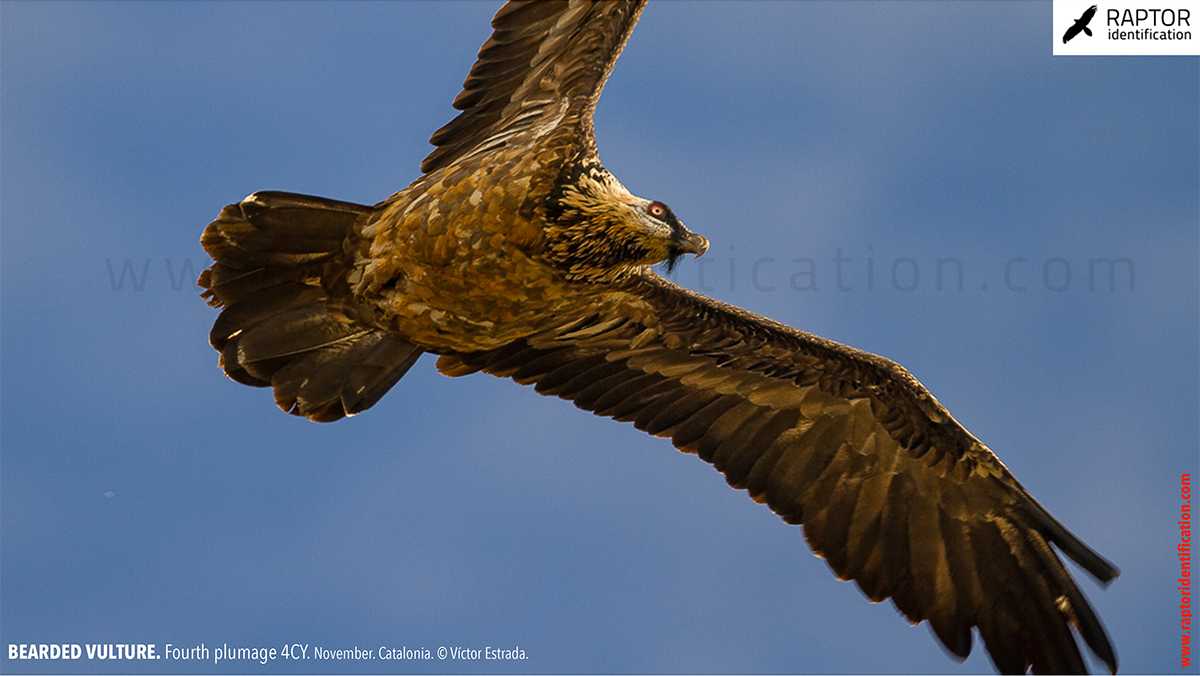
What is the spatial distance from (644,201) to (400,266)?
5.65ft

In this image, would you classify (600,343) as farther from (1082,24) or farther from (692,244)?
(1082,24)

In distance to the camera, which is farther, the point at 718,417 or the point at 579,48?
the point at 718,417

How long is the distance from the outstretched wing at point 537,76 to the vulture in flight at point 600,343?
1cm

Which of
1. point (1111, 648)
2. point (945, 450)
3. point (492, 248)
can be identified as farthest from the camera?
point (945, 450)

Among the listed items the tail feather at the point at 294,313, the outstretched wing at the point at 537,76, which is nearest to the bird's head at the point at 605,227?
the outstretched wing at the point at 537,76

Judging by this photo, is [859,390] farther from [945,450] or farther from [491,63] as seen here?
[491,63]

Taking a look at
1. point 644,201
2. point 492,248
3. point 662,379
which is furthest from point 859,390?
point 492,248

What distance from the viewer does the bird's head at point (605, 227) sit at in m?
8.19

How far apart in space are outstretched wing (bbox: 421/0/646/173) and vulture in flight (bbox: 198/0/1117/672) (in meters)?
0.01

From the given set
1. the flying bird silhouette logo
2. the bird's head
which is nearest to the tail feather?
the bird's head

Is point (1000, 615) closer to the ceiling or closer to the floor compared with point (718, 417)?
closer to the floor

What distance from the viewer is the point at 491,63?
28.5 feet

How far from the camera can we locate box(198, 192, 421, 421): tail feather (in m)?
8.85

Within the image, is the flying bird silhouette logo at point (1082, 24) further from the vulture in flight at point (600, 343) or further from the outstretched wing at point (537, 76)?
the outstretched wing at point (537, 76)
